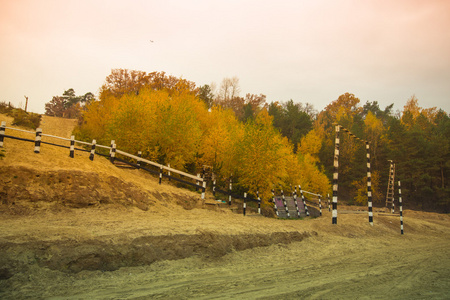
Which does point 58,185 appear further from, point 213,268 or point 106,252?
point 213,268

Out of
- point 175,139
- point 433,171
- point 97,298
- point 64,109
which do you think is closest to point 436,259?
point 97,298

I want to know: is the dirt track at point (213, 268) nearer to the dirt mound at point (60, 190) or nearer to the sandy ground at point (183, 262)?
the sandy ground at point (183, 262)

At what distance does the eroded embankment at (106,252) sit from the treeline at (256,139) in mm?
14985

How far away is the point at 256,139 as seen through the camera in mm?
24672

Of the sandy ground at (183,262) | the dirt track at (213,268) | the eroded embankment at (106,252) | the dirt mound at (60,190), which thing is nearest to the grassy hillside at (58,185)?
the dirt mound at (60,190)

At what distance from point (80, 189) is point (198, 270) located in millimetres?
7438

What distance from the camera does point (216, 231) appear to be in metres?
10.2

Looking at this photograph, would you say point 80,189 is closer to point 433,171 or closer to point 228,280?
point 228,280

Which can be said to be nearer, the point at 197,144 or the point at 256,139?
the point at 256,139

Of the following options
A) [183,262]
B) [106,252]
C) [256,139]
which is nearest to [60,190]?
[106,252]

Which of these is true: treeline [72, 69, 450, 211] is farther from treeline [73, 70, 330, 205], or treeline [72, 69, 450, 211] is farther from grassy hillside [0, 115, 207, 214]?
grassy hillside [0, 115, 207, 214]

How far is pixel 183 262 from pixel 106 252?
1960 millimetres

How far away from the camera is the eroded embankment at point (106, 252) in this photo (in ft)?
20.6

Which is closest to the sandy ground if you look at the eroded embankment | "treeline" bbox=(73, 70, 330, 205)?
the eroded embankment
